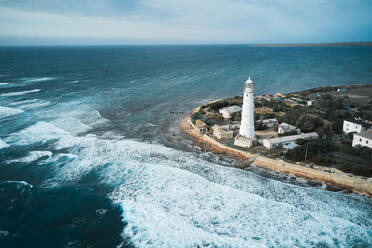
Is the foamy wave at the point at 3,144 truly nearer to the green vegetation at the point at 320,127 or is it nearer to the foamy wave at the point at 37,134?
the foamy wave at the point at 37,134

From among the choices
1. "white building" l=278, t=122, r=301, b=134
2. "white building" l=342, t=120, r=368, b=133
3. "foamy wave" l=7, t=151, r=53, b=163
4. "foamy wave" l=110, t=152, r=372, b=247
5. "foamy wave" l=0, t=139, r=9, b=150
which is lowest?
"foamy wave" l=110, t=152, r=372, b=247

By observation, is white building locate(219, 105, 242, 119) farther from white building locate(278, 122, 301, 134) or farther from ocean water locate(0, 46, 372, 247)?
white building locate(278, 122, 301, 134)

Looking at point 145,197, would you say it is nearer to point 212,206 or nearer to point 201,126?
point 212,206

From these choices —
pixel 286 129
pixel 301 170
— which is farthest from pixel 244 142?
pixel 301 170

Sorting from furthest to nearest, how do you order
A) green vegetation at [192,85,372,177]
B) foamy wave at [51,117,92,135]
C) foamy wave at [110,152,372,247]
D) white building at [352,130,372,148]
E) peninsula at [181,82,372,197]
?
foamy wave at [51,117,92,135]
white building at [352,130,372,148]
green vegetation at [192,85,372,177]
peninsula at [181,82,372,197]
foamy wave at [110,152,372,247]

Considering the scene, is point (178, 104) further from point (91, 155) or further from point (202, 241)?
point (202, 241)

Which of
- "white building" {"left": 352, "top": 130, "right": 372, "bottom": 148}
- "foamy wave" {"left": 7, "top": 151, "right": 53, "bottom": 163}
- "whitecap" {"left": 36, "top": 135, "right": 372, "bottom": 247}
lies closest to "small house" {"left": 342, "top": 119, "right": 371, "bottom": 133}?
"white building" {"left": 352, "top": 130, "right": 372, "bottom": 148}

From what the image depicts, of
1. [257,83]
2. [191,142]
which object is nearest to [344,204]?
[191,142]
